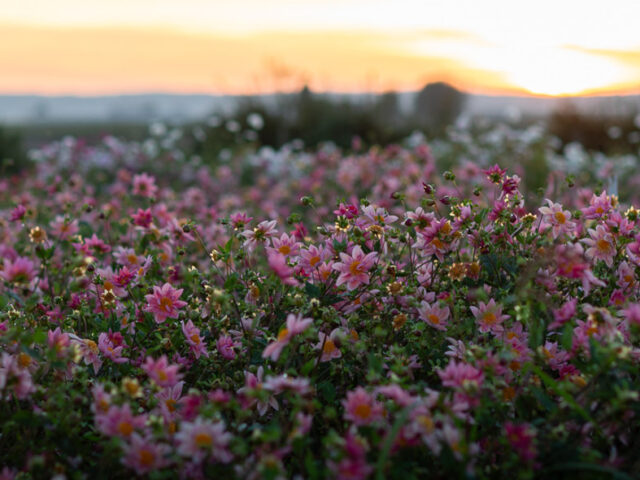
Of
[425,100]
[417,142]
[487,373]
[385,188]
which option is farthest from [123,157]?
[425,100]

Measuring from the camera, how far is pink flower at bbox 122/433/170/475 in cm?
169

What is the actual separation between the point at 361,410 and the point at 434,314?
2.24 ft

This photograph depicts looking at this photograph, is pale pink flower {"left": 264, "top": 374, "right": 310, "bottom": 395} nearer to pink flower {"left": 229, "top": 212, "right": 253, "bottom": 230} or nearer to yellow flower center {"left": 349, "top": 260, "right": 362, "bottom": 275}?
yellow flower center {"left": 349, "top": 260, "right": 362, "bottom": 275}

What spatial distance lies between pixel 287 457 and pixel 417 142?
7.76 m

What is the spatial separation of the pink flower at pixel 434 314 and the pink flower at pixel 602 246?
0.60m

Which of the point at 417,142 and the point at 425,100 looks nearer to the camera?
the point at 417,142

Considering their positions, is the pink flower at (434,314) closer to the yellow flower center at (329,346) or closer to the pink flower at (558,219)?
the yellow flower center at (329,346)

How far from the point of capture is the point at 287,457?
2127 millimetres

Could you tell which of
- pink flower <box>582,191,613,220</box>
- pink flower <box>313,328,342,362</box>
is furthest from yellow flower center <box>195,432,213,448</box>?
pink flower <box>582,191,613,220</box>

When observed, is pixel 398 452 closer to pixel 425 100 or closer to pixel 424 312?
pixel 424 312

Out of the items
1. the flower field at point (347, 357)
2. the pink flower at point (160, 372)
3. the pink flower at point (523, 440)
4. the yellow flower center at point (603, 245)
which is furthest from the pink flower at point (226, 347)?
the yellow flower center at point (603, 245)

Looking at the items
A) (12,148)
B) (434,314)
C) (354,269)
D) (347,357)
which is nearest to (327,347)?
(347,357)

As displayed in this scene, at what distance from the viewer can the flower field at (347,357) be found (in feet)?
5.60

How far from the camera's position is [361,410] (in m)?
1.72
